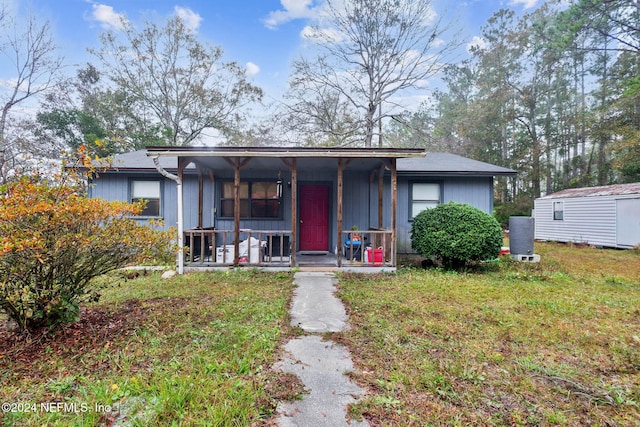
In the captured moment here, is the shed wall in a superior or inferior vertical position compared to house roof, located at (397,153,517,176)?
inferior

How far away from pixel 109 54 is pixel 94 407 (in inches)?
803

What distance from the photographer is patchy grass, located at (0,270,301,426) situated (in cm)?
188

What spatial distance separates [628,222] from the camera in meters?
10.6

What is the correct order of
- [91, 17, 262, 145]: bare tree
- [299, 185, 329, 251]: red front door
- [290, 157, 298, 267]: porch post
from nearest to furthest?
[290, 157, 298, 267]: porch post < [299, 185, 329, 251]: red front door < [91, 17, 262, 145]: bare tree

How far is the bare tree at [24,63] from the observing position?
12609 millimetres

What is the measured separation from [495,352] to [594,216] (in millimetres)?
13089

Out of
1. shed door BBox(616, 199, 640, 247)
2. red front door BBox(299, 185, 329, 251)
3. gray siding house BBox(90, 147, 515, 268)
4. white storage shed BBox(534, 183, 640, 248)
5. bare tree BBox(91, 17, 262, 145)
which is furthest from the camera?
bare tree BBox(91, 17, 262, 145)

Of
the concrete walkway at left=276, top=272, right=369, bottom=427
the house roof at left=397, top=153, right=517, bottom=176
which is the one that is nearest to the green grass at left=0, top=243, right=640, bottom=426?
the concrete walkway at left=276, top=272, right=369, bottom=427

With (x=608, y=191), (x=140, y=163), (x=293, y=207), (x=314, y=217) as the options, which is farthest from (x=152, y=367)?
(x=608, y=191)

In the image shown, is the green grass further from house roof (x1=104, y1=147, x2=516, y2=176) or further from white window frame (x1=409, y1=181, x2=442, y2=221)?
white window frame (x1=409, y1=181, x2=442, y2=221)

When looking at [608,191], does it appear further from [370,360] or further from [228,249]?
[228,249]

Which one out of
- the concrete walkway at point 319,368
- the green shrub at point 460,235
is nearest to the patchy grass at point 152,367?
the concrete walkway at point 319,368

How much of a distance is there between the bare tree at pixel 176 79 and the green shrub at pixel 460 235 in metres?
15.6

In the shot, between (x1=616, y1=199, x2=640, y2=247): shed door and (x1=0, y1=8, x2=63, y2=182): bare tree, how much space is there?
24.3 meters
